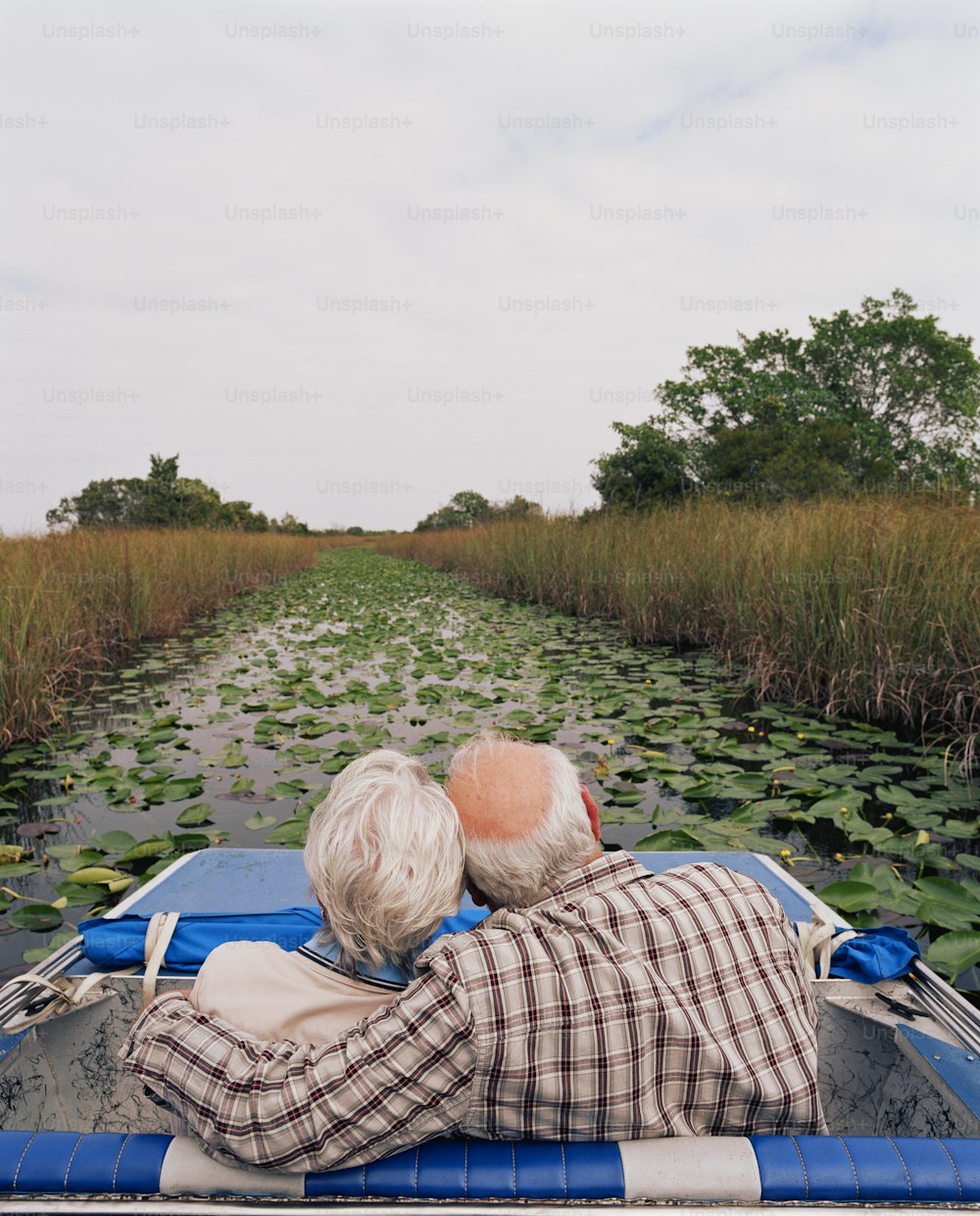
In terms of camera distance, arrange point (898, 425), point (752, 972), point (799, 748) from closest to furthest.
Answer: point (752, 972), point (799, 748), point (898, 425)

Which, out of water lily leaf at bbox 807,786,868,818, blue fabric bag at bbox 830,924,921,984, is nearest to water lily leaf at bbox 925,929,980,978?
blue fabric bag at bbox 830,924,921,984

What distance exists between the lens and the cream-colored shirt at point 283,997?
1.07 m

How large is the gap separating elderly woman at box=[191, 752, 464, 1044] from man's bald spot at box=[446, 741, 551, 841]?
6 cm

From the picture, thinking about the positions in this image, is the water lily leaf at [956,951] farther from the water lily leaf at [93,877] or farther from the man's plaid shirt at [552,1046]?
the water lily leaf at [93,877]

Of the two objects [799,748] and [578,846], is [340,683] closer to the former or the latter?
[799,748]

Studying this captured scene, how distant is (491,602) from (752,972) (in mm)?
10340

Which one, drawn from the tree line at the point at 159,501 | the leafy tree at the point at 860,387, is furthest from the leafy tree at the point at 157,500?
the leafy tree at the point at 860,387

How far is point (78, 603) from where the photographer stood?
6238 mm

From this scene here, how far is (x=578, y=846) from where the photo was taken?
3.83ft

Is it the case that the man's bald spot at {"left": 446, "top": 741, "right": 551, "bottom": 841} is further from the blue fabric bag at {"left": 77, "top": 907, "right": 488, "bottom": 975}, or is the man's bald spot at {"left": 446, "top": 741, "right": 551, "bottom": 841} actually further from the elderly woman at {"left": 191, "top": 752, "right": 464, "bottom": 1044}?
the blue fabric bag at {"left": 77, "top": 907, "right": 488, "bottom": 975}

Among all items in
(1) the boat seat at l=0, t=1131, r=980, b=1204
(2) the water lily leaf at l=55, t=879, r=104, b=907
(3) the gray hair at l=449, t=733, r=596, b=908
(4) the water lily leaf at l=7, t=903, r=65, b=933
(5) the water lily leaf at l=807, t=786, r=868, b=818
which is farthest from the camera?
(5) the water lily leaf at l=807, t=786, r=868, b=818

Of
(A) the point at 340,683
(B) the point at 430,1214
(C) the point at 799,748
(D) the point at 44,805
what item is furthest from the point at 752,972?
(A) the point at 340,683

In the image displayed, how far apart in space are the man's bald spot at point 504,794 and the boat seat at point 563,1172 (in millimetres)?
390

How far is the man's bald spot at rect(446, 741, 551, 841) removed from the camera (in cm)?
117
